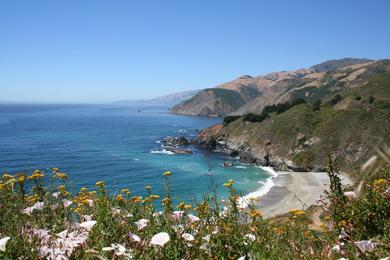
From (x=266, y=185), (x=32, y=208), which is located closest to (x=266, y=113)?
(x=266, y=185)

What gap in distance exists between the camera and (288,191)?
43781 mm

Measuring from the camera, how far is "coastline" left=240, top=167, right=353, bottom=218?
3725 centimetres

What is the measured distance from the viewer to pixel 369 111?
209 ft

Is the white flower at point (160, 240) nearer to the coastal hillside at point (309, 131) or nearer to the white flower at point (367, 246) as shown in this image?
the white flower at point (367, 246)

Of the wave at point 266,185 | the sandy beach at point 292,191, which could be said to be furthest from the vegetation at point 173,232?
the wave at point 266,185

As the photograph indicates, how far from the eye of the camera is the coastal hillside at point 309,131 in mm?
56844

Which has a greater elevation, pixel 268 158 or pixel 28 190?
pixel 28 190

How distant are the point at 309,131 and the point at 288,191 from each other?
2429 centimetres

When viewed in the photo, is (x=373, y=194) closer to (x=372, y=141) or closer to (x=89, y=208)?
(x=372, y=141)

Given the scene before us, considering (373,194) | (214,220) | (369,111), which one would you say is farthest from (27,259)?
(369,111)

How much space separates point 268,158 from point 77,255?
61035mm

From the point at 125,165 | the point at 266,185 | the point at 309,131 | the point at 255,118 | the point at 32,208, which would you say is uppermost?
the point at 32,208

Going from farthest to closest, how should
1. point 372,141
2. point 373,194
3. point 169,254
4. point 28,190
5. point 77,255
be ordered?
1. point 28,190
2. point 373,194
3. point 169,254
4. point 77,255
5. point 372,141

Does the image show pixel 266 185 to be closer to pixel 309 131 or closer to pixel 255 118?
pixel 309 131
